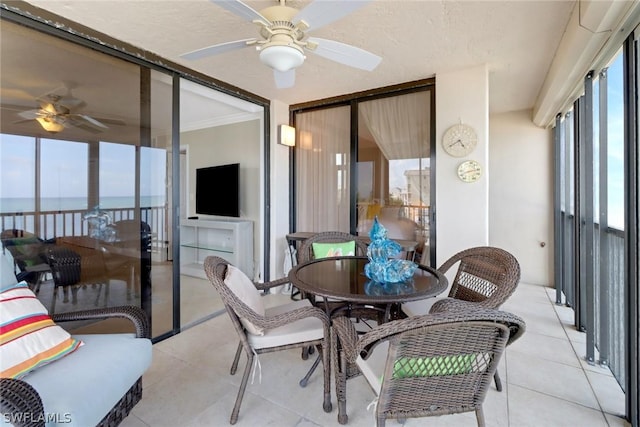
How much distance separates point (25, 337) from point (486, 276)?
260 centimetres

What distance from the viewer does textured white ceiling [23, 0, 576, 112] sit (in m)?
2.01

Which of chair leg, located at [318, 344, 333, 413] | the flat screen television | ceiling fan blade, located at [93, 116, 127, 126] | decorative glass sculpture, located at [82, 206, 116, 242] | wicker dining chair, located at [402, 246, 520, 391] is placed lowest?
chair leg, located at [318, 344, 333, 413]

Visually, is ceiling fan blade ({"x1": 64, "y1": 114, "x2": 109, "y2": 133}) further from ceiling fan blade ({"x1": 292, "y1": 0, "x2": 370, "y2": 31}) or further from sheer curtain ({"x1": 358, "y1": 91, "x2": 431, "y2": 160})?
sheer curtain ({"x1": 358, "y1": 91, "x2": 431, "y2": 160})

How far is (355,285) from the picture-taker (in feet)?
6.20

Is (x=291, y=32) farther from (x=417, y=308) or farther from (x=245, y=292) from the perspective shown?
(x=417, y=308)

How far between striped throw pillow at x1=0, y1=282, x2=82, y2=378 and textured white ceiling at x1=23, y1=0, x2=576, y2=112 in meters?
1.85

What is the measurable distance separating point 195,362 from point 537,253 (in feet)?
15.4

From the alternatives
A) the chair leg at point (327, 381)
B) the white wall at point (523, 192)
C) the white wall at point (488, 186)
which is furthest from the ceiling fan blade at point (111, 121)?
the white wall at point (523, 192)

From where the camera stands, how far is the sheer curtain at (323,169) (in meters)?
3.99

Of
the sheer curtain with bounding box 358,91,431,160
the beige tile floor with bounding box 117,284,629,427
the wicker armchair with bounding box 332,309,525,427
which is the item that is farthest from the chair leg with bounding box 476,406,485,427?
the sheer curtain with bounding box 358,91,431,160

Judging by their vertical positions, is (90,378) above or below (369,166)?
below

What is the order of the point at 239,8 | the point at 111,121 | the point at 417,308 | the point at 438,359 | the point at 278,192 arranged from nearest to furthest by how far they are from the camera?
the point at 438,359
the point at 239,8
the point at 417,308
the point at 111,121
the point at 278,192

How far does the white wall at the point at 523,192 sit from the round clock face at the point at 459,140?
208cm

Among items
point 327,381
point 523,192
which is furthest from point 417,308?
point 523,192
